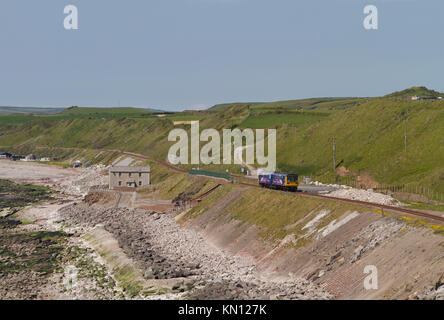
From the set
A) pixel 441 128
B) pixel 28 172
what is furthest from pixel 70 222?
pixel 28 172

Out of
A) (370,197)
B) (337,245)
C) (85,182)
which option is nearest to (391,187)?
(370,197)

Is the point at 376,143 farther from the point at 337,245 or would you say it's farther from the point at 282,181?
the point at 337,245

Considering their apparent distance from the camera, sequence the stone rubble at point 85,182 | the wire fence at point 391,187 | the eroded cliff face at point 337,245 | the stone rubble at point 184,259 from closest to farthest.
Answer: the eroded cliff face at point 337,245
the stone rubble at point 184,259
the wire fence at point 391,187
the stone rubble at point 85,182

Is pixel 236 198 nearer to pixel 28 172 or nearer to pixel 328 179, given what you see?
pixel 328 179

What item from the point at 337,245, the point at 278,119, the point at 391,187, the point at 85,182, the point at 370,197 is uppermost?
the point at 278,119

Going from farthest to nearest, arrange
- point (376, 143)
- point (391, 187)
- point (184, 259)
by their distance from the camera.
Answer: point (376, 143), point (391, 187), point (184, 259)

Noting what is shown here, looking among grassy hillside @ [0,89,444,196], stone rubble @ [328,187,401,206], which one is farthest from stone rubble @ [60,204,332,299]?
grassy hillside @ [0,89,444,196]

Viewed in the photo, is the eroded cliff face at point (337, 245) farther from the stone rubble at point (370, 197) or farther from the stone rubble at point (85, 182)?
the stone rubble at point (85, 182)

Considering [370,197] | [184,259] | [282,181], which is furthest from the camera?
[282,181]

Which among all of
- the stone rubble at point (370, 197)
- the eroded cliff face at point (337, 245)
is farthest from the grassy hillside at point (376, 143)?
the eroded cliff face at point (337, 245)
